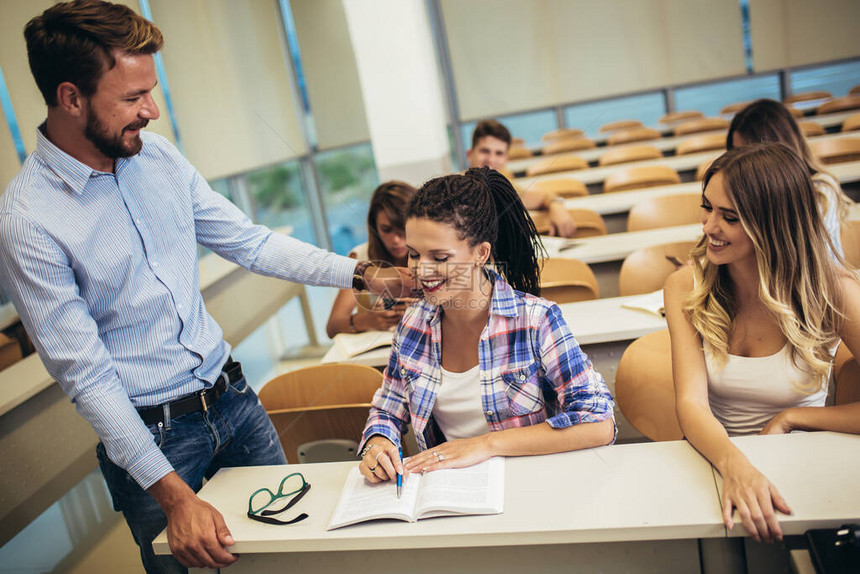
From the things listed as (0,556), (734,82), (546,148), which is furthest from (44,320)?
(734,82)

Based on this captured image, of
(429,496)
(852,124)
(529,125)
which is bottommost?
(429,496)

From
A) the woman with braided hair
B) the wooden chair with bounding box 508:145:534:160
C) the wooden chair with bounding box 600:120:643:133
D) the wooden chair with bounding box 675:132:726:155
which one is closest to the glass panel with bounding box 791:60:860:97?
the wooden chair with bounding box 600:120:643:133

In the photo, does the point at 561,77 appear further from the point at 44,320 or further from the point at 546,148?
the point at 44,320

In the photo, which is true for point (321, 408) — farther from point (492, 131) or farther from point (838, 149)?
point (838, 149)

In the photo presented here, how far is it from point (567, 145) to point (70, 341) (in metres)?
6.36

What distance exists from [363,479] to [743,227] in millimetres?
1040

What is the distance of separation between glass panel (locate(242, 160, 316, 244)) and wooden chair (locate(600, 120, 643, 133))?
3.96 meters

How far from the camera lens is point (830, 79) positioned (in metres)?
6.45

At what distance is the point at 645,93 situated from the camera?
23.5ft

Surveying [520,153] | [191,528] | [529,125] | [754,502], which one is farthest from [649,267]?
[529,125]

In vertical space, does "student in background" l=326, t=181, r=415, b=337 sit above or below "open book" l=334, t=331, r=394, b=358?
above

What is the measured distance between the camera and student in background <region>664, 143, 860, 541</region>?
1.35m

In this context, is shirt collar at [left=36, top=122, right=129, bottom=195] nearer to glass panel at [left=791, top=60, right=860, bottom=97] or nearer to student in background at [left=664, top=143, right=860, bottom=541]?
student in background at [left=664, top=143, right=860, bottom=541]

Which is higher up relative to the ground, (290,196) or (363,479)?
(290,196)
